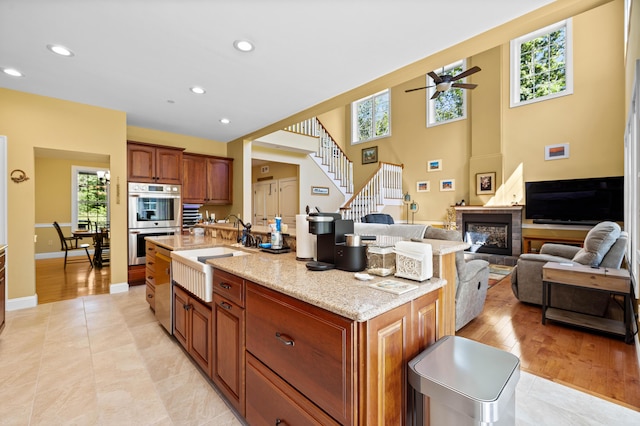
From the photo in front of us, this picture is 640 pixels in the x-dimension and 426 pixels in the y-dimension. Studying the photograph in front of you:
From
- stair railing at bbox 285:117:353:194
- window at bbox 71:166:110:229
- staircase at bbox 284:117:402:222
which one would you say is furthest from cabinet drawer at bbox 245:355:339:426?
window at bbox 71:166:110:229

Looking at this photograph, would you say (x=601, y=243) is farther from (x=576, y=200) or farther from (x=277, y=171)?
(x=277, y=171)

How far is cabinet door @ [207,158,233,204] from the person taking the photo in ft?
18.8

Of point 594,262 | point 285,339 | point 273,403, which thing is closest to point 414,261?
point 285,339

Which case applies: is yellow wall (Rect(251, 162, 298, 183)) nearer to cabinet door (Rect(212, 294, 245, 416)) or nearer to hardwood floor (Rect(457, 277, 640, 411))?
hardwood floor (Rect(457, 277, 640, 411))

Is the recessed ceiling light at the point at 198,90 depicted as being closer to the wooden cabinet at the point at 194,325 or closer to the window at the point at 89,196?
the wooden cabinet at the point at 194,325

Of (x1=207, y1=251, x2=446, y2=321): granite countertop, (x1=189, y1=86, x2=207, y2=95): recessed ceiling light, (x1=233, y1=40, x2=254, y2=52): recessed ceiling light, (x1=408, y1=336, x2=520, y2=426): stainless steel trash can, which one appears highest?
(x1=189, y1=86, x2=207, y2=95): recessed ceiling light

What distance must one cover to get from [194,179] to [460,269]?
4928mm

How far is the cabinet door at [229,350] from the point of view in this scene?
1625 millimetres

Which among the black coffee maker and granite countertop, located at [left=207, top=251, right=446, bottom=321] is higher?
the black coffee maker

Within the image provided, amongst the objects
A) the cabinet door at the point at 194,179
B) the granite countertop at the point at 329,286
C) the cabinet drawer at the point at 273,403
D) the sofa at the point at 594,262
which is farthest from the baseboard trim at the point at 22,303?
the sofa at the point at 594,262

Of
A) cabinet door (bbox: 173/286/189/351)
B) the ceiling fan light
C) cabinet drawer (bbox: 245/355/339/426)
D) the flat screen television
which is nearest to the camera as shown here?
cabinet drawer (bbox: 245/355/339/426)

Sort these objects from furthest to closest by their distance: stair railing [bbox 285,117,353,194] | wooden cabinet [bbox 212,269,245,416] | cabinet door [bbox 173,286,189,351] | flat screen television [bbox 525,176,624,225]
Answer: stair railing [bbox 285,117,353,194] < flat screen television [bbox 525,176,624,225] < cabinet door [bbox 173,286,189,351] < wooden cabinet [bbox 212,269,245,416]

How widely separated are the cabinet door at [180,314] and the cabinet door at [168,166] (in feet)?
10.2

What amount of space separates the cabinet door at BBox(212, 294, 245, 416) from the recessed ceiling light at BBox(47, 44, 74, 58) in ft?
9.23
